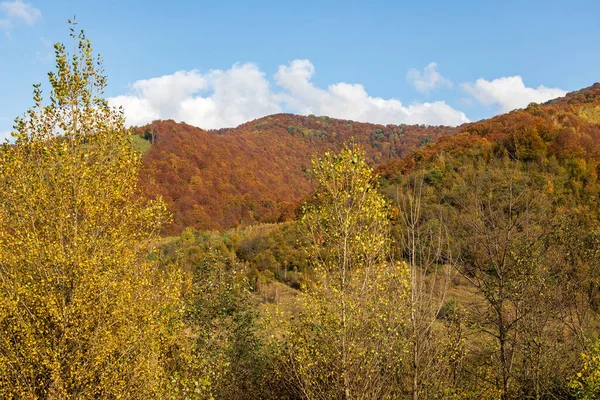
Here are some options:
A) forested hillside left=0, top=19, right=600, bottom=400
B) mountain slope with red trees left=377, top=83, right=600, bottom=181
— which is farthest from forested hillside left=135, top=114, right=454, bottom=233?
forested hillside left=0, top=19, right=600, bottom=400

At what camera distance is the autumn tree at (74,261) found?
6914mm

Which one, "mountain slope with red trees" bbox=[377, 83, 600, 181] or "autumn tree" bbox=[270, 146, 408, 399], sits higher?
"mountain slope with red trees" bbox=[377, 83, 600, 181]

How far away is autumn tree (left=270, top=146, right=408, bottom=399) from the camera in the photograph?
282 inches

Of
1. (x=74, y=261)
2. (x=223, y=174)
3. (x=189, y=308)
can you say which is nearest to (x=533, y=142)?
(x=189, y=308)

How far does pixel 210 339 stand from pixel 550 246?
9.85m

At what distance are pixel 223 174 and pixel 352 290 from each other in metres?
87.4

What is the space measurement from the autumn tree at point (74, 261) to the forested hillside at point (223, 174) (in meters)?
36.6

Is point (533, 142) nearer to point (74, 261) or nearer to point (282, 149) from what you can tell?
point (74, 261)

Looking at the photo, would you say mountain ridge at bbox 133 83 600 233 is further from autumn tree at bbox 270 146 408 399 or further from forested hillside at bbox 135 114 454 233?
autumn tree at bbox 270 146 408 399

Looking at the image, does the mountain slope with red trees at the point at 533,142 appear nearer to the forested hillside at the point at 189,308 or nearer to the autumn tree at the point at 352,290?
the forested hillside at the point at 189,308

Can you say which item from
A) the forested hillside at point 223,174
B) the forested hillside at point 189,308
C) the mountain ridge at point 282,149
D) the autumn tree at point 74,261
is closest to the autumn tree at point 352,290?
the forested hillside at point 189,308

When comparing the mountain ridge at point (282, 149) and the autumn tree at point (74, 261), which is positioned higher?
the mountain ridge at point (282, 149)

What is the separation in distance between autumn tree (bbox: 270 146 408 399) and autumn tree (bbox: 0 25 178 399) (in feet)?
10.7

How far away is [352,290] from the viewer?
292 inches
